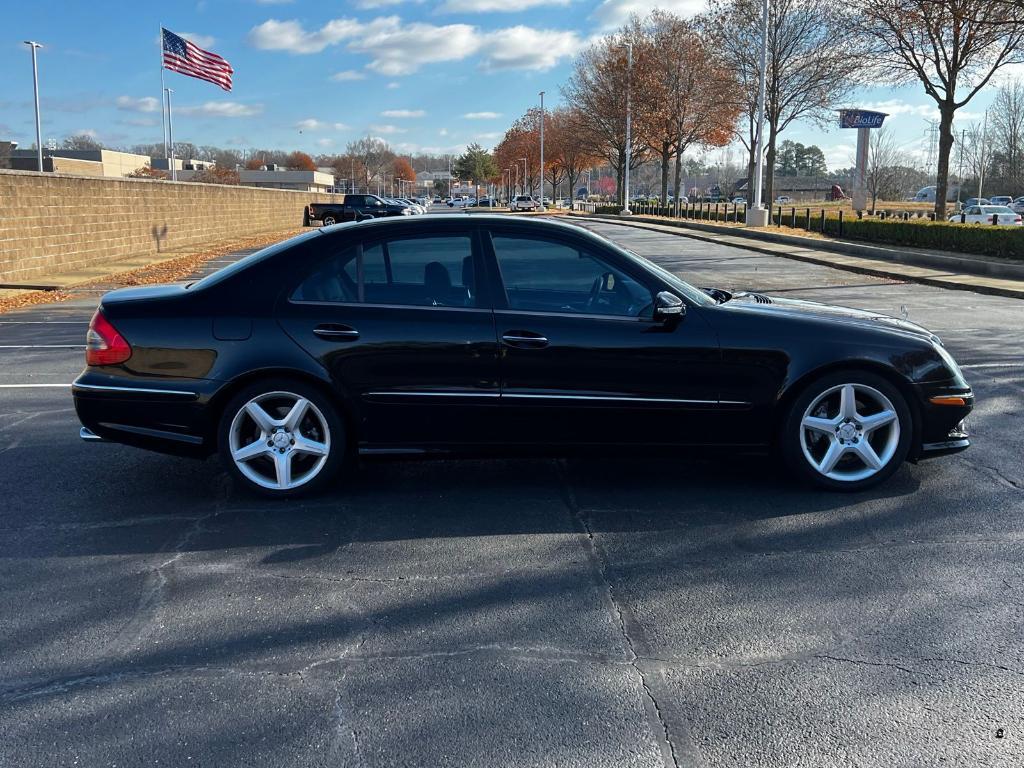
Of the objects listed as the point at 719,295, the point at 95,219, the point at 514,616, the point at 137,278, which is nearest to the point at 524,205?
the point at 95,219

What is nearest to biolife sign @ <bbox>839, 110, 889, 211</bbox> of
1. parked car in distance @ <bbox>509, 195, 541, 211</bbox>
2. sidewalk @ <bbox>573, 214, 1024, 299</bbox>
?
sidewalk @ <bbox>573, 214, 1024, 299</bbox>

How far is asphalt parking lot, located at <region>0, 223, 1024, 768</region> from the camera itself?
2.75 meters

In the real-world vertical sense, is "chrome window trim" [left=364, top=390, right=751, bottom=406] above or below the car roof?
below

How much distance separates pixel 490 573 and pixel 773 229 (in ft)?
105

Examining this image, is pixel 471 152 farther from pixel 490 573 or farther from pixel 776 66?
pixel 490 573

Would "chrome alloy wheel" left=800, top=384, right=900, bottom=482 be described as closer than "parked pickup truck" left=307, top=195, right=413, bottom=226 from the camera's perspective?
Yes

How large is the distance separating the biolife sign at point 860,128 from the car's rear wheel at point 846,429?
1826 inches

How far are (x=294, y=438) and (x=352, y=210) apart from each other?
3881 cm

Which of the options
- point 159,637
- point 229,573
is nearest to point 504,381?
point 229,573

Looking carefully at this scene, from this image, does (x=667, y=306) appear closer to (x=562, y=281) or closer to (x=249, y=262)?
(x=562, y=281)

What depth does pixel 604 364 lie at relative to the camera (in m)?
4.76

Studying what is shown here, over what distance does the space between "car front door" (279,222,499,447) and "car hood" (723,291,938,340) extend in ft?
4.95

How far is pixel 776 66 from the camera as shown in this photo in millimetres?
40781

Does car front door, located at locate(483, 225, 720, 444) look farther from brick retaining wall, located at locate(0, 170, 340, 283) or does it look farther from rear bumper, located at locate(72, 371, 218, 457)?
brick retaining wall, located at locate(0, 170, 340, 283)
